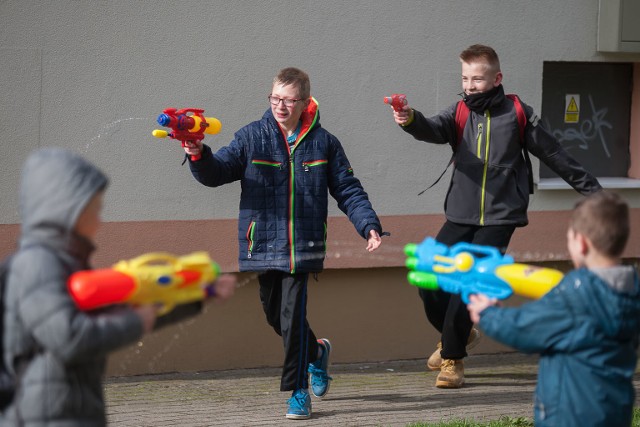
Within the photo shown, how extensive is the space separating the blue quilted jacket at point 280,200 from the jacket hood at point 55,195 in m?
2.75

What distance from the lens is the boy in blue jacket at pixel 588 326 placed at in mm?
3758

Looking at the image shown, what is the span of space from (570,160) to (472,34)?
5.62 ft

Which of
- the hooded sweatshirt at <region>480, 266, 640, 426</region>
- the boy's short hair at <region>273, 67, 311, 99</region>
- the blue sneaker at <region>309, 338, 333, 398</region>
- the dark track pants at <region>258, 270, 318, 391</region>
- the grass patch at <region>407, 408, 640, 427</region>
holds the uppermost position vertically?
the boy's short hair at <region>273, 67, 311, 99</region>

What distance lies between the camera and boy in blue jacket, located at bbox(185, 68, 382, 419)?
20.1 feet

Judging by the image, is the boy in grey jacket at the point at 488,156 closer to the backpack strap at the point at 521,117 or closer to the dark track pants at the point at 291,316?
the backpack strap at the point at 521,117

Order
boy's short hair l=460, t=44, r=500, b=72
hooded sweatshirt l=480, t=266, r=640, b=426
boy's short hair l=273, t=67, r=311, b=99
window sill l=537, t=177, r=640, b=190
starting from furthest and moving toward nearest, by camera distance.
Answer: window sill l=537, t=177, r=640, b=190
boy's short hair l=460, t=44, r=500, b=72
boy's short hair l=273, t=67, r=311, b=99
hooded sweatshirt l=480, t=266, r=640, b=426

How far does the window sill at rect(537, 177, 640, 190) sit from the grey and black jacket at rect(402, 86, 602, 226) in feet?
5.17

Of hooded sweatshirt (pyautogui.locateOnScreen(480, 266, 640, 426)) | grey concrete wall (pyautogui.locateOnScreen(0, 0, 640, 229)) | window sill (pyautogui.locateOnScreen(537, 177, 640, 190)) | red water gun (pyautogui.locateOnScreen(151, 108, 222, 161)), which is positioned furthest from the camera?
window sill (pyautogui.locateOnScreen(537, 177, 640, 190))

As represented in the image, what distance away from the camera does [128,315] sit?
334 centimetres

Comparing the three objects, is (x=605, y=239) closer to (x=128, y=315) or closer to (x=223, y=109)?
(x=128, y=315)

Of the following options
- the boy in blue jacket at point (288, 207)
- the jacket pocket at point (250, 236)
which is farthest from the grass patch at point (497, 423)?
the jacket pocket at point (250, 236)

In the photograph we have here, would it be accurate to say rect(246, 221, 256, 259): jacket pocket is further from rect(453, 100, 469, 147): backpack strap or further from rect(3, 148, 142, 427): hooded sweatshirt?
rect(3, 148, 142, 427): hooded sweatshirt

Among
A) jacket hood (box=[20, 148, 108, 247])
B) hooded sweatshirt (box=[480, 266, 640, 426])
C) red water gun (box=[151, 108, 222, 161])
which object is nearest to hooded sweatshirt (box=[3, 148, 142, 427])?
jacket hood (box=[20, 148, 108, 247])

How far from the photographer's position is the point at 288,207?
20.2 feet
